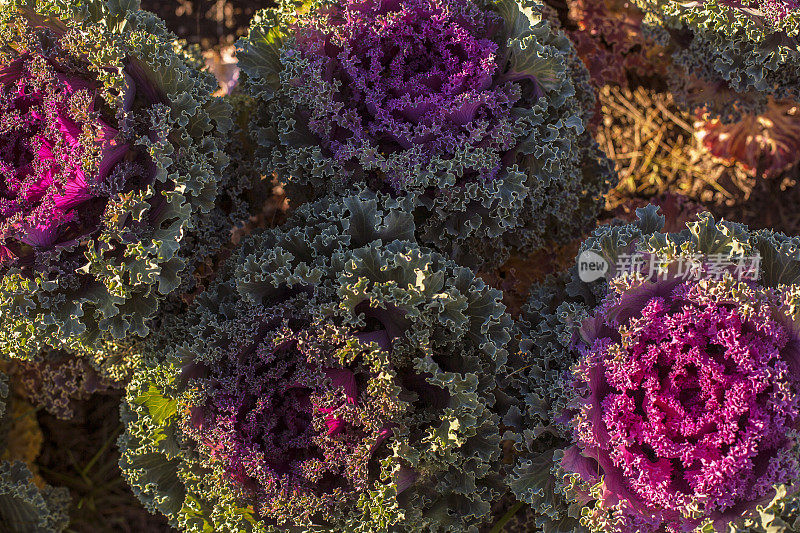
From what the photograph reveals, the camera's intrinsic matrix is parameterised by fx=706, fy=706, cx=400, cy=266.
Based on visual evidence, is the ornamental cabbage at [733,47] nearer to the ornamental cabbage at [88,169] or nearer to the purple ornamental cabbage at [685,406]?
the purple ornamental cabbage at [685,406]

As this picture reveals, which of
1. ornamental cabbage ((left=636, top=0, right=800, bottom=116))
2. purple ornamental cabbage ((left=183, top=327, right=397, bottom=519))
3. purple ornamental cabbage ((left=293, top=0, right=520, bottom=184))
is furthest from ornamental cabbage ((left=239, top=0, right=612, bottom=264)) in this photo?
purple ornamental cabbage ((left=183, top=327, right=397, bottom=519))

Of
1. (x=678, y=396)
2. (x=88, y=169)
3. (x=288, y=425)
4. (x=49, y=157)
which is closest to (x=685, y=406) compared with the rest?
(x=678, y=396)

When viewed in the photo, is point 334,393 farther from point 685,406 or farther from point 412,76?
point 412,76

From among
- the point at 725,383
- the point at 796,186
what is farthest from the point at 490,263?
the point at 796,186

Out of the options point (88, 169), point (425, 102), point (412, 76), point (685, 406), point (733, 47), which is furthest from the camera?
point (733, 47)

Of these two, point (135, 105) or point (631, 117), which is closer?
point (135, 105)

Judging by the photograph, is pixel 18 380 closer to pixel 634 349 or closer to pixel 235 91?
pixel 235 91

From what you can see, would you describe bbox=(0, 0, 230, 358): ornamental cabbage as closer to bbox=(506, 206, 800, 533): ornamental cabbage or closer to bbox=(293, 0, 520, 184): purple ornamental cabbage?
bbox=(293, 0, 520, 184): purple ornamental cabbage
